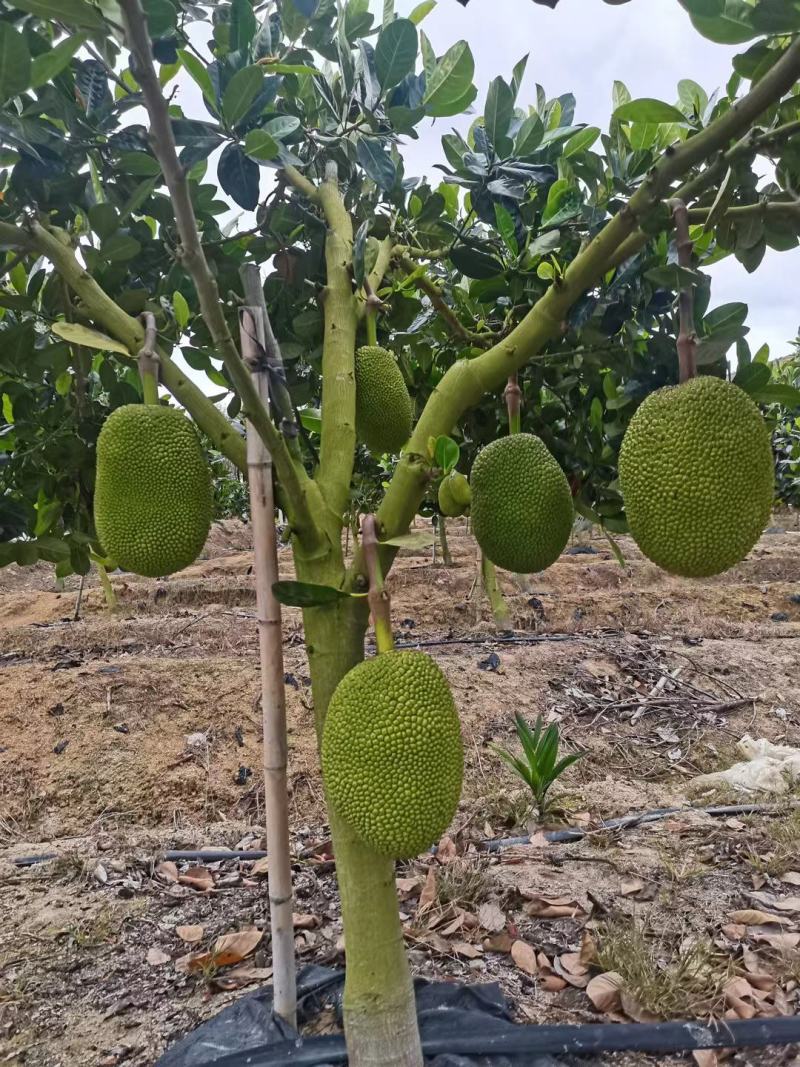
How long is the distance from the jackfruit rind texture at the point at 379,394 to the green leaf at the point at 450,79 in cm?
A: 44

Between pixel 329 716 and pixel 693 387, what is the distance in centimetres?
69

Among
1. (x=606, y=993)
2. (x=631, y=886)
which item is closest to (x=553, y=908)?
(x=631, y=886)

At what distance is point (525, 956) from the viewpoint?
6.36 ft

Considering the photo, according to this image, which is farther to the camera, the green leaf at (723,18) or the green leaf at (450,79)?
the green leaf at (450,79)

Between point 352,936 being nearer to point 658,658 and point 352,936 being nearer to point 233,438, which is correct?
point 233,438

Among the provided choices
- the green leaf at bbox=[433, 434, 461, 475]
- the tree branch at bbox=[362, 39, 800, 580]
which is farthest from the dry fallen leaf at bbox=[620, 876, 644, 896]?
the green leaf at bbox=[433, 434, 461, 475]

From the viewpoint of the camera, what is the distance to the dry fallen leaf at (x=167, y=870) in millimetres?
2465

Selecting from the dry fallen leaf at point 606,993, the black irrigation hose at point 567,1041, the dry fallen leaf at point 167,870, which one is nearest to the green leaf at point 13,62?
the black irrigation hose at point 567,1041

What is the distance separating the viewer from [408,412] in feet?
5.22

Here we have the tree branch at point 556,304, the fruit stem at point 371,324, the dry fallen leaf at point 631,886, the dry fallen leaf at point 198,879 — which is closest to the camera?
the tree branch at point 556,304

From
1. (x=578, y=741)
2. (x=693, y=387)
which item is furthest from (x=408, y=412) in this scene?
(x=578, y=741)

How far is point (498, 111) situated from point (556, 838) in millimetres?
2396

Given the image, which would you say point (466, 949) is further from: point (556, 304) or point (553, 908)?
point (556, 304)

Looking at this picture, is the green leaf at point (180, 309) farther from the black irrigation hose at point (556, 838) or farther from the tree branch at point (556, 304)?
the black irrigation hose at point (556, 838)
